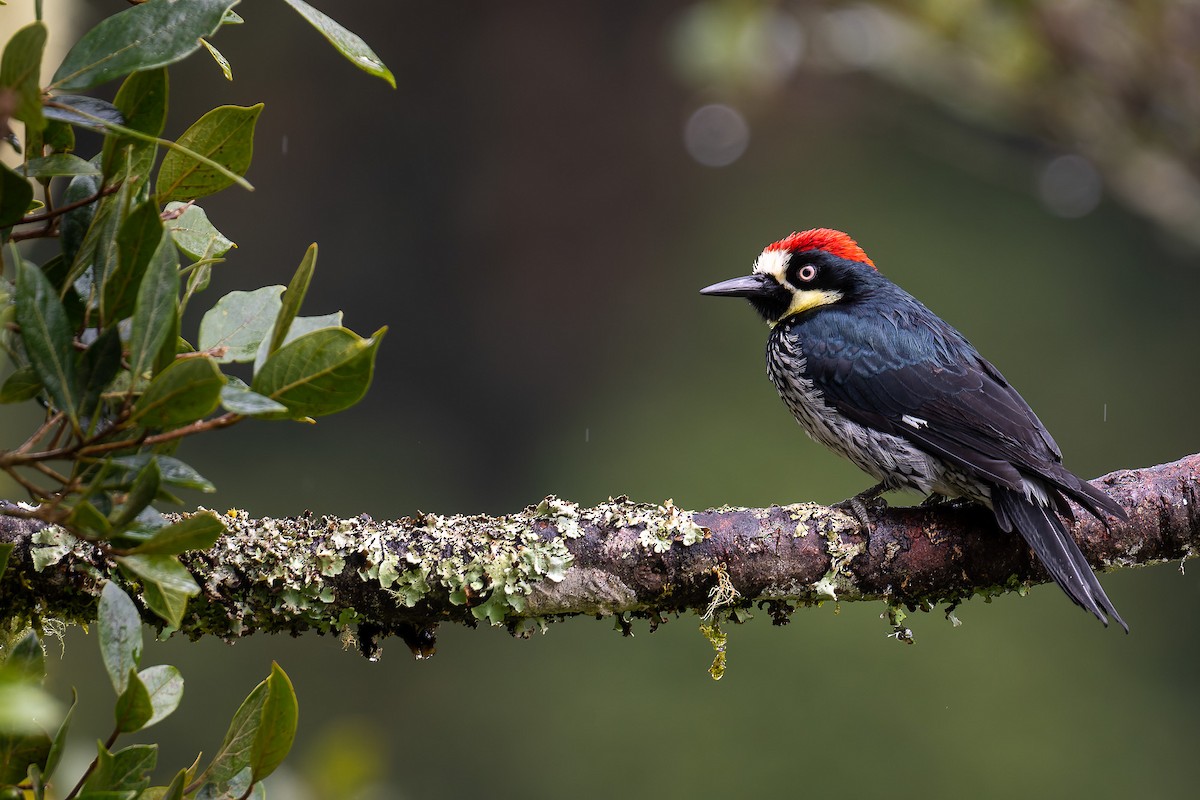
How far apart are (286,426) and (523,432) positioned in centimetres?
223

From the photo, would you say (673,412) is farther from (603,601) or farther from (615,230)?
(603,601)

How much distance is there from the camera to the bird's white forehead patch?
3492 millimetres

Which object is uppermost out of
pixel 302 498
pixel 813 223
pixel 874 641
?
pixel 813 223

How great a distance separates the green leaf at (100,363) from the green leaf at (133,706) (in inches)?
10.2

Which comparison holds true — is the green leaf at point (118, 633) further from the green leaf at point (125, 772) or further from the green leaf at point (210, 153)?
the green leaf at point (210, 153)

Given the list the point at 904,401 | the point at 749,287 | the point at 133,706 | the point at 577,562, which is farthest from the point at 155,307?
the point at 749,287

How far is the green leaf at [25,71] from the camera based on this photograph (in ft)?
3.19

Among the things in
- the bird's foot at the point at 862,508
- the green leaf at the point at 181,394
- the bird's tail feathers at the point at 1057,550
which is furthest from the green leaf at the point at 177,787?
the bird's tail feathers at the point at 1057,550

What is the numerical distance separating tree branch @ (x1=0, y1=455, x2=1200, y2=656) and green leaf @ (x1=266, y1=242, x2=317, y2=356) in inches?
29.8

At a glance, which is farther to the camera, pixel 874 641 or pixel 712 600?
pixel 874 641

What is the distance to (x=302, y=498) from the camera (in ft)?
32.6

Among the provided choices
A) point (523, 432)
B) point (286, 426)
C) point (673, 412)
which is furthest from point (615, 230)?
point (286, 426)

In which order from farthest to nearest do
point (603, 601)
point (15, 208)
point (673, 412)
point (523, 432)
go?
point (523, 432) < point (673, 412) < point (603, 601) < point (15, 208)

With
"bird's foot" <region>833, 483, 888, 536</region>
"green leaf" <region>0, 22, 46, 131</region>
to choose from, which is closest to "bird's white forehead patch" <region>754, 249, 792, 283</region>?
"bird's foot" <region>833, 483, 888, 536</region>
